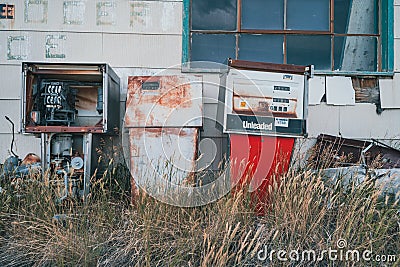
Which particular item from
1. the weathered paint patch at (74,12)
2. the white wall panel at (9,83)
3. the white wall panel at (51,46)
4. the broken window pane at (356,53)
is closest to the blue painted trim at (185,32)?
the white wall panel at (51,46)

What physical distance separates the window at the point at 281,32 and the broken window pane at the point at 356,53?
1cm

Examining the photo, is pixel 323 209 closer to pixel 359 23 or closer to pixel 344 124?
pixel 344 124

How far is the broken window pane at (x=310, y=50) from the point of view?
543 cm

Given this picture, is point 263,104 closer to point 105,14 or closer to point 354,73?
point 354,73

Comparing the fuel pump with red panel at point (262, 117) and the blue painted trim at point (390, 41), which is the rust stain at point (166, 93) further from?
the blue painted trim at point (390, 41)

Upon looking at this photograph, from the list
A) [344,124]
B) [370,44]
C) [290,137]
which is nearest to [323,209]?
[290,137]

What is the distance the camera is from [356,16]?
18.1ft

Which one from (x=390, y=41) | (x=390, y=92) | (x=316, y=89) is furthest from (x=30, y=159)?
(x=390, y=41)

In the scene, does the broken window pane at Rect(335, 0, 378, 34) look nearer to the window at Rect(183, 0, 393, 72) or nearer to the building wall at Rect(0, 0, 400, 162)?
the window at Rect(183, 0, 393, 72)

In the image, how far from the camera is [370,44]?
5.53m

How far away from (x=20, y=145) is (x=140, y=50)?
182cm

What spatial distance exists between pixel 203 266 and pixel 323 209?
3.50ft

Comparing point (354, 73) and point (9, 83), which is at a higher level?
point (354, 73)

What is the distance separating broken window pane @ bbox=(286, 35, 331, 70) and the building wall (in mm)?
304
